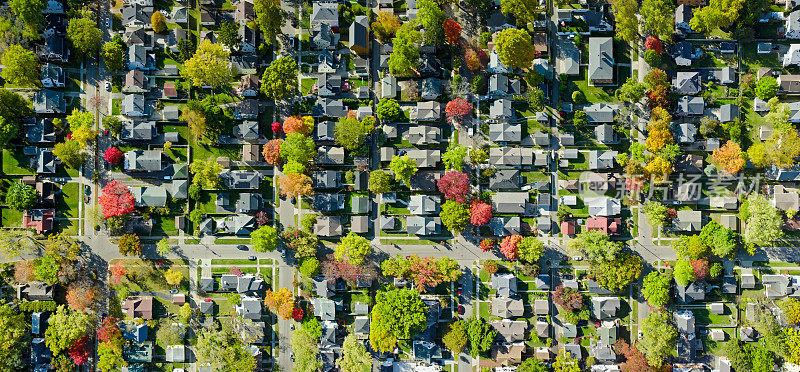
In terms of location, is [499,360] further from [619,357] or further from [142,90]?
[142,90]

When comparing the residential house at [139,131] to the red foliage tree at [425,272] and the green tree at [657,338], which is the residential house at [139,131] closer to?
the red foliage tree at [425,272]

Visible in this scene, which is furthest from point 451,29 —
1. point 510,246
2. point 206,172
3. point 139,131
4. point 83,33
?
point 83,33

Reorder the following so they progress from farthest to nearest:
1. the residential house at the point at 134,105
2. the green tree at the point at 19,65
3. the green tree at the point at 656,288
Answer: the residential house at the point at 134,105 < the green tree at the point at 656,288 < the green tree at the point at 19,65

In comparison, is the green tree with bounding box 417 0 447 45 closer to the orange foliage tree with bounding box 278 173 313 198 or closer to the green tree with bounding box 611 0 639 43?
the green tree with bounding box 611 0 639 43

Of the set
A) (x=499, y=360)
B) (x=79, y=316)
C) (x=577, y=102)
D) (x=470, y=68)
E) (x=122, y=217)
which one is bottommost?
(x=499, y=360)

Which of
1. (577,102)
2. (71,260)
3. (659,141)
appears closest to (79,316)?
(71,260)

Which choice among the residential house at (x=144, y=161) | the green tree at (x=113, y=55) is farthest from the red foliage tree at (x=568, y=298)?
the green tree at (x=113, y=55)
